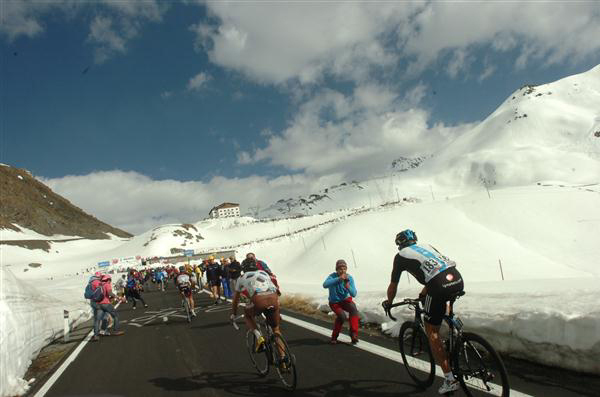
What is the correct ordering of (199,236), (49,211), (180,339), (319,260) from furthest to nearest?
(49,211)
(199,236)
(319,260)
(180,339)

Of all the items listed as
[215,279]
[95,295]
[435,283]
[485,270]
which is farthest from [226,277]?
[485,270]

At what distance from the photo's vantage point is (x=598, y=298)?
5.80 metres

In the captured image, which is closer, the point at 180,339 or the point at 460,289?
the point at 460,289

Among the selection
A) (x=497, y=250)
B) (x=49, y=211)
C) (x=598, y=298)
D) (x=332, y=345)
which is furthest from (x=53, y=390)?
(x=49, y=211)

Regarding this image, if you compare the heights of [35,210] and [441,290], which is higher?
[35,210]

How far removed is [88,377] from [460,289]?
23.8 ft

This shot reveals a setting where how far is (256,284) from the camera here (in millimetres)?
6344

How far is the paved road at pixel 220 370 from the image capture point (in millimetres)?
5629

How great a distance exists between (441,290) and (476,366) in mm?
895

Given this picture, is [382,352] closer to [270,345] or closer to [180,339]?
[270,345]

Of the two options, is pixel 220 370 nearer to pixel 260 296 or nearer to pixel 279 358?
pixel 279 358

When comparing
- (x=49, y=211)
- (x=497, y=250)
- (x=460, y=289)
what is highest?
(x=49, y=211)

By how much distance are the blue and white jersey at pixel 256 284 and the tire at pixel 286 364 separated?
711 mm

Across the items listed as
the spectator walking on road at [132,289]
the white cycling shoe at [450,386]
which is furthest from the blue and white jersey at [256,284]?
the spectator walking on road at [132,289]
